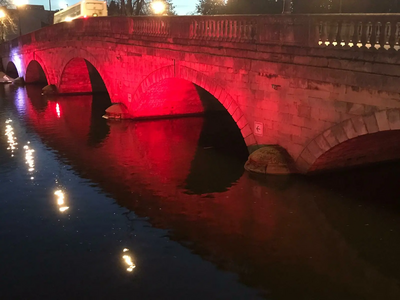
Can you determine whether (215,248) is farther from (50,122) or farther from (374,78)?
(50,122)

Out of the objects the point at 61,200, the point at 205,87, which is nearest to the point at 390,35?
the point at 205,87

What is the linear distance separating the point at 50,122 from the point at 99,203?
9.64m

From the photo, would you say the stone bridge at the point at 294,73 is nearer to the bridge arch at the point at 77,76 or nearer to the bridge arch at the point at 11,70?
the bridge arch at the point at 77,76

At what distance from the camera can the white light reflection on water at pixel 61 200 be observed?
922 cm

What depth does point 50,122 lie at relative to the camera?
18.0 meters

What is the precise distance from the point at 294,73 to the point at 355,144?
205 centimetres

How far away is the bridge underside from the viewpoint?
9.58 metres

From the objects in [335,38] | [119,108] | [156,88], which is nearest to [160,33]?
[156,88]

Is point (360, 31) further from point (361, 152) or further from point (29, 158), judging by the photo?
point (29, 158)

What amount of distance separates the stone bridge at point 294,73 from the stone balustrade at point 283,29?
0.06 feet

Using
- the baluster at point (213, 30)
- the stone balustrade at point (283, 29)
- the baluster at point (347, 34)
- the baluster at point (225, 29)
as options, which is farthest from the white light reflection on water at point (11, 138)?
the baluster at point (347, 34)

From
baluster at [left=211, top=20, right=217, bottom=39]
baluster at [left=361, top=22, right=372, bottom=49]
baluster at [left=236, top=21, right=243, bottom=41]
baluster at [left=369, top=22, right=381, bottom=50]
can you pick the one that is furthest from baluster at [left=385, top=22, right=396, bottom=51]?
baluster at [left=211, top=20, right=217, bottom=39]

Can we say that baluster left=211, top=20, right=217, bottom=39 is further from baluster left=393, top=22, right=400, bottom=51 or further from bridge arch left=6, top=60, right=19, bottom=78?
bridge arch left=6, top=60, right=19, bottom=78

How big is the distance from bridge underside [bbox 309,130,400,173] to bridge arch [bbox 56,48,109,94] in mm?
16052
